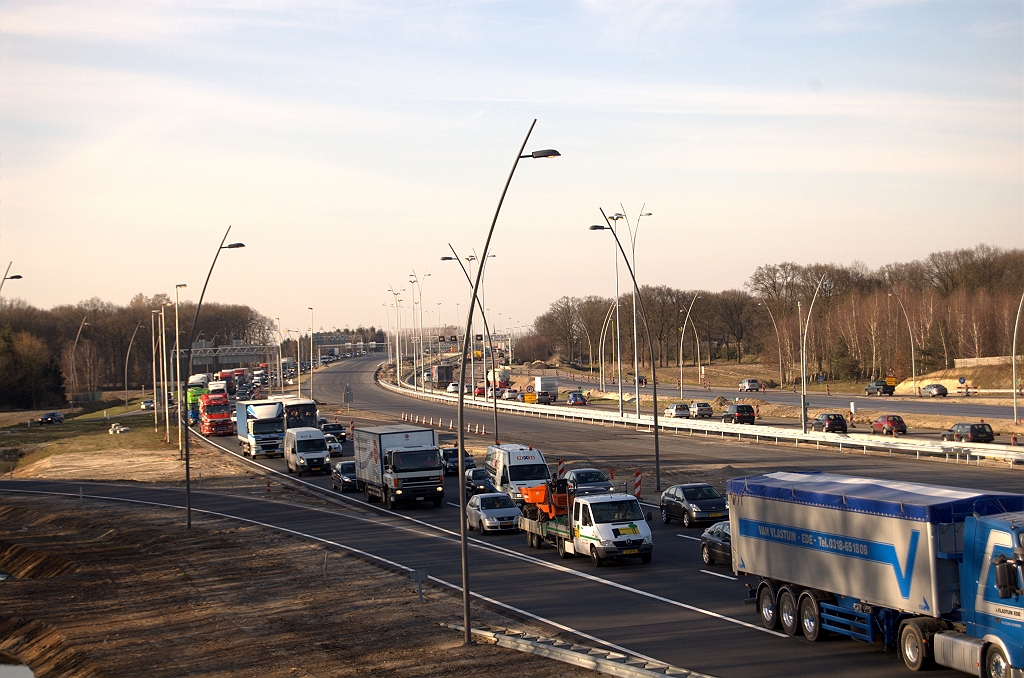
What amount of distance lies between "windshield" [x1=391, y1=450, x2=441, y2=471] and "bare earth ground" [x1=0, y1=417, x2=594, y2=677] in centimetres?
661

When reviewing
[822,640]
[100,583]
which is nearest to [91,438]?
[100,583]

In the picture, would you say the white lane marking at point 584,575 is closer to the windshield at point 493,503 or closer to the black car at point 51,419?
the windshield at point 493,503

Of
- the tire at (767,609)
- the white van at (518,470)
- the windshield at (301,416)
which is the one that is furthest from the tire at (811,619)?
the windshield at (301,416)

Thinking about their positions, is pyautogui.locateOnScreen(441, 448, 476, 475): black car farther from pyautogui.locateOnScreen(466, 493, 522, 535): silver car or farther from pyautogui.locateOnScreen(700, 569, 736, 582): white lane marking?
pyautogui.locateOnScreen(700, 569, 736, 582): white lane marking

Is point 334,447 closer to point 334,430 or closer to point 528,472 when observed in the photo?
point 334,430

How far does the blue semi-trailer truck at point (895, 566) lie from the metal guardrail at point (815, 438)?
31515mm

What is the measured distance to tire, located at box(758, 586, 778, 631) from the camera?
738 inches

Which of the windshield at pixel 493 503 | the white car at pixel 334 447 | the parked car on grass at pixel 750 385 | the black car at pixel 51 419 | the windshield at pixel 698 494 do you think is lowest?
the black car at pixel 51 419

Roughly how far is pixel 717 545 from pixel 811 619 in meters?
7.71

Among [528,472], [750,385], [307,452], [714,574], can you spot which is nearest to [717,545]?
[714,574]

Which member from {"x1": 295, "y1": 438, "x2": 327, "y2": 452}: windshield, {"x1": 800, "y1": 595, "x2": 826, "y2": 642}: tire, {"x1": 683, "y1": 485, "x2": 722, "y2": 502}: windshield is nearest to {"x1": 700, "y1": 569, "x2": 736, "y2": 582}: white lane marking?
{"x1": 800, "y1": 595, "x2": 826, "y2": 642}: tire

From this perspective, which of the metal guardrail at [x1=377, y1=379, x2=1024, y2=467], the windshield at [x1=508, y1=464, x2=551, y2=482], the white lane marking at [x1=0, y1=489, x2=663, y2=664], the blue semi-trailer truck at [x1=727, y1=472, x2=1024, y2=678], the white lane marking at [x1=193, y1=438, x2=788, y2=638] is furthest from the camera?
the metal guardrail at [x1=377, y1=379, x2=1024, y2=467]

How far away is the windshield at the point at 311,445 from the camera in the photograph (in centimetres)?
5489

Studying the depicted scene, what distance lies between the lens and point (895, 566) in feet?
50.9
